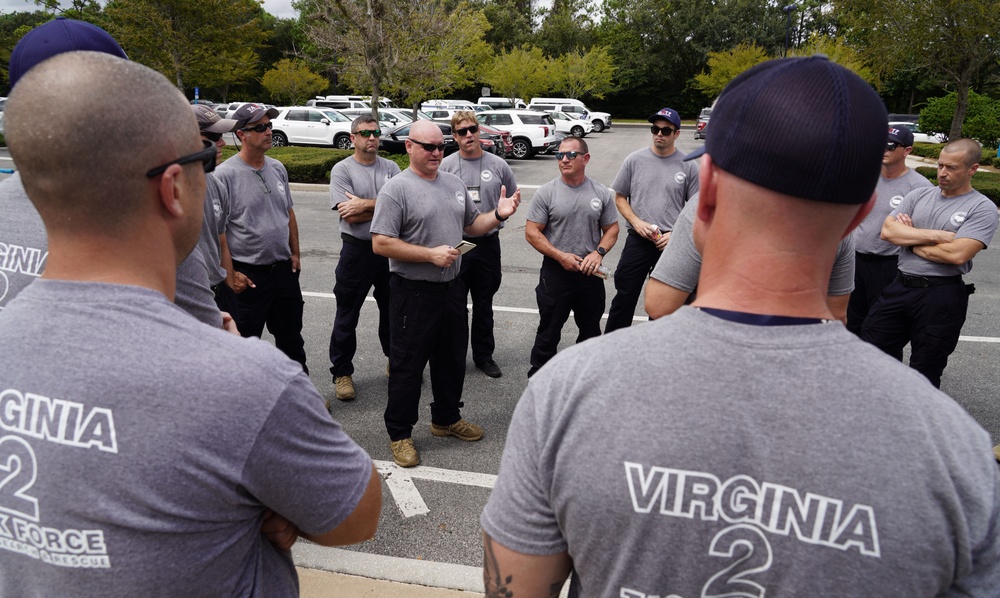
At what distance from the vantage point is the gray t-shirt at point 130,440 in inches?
44.0

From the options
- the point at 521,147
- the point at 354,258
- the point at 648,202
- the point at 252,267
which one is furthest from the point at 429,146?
the point at 521,147

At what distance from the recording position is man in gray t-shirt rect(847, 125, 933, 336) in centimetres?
499

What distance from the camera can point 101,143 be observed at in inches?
46.1

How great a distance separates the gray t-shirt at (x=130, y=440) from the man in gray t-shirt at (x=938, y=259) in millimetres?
4482

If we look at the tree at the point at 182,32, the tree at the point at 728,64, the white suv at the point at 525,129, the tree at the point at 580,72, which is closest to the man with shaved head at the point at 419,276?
the white suv at the point at 525,129

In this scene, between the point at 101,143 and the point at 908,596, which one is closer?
the point at 908,596

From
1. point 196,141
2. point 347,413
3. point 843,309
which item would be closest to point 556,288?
point 347,413

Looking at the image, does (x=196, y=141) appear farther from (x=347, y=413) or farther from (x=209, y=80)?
(x=209, y=80)

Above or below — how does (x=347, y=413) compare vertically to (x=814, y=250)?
below

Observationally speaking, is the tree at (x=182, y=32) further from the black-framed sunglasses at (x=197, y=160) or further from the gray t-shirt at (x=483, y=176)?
the black-framed sunglasses at (x=197, y=160)

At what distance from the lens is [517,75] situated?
43562 millimetres

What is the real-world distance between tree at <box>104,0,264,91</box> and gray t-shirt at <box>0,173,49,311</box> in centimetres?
2611

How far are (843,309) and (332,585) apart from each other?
2.72 m

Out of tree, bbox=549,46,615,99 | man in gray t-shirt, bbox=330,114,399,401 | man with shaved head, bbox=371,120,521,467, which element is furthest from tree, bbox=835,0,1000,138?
tree, bbox=549,46,615,99
